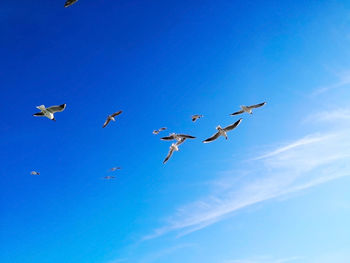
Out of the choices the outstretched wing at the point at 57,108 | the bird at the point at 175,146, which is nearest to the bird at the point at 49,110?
the outstretched wing at the point at 57,108

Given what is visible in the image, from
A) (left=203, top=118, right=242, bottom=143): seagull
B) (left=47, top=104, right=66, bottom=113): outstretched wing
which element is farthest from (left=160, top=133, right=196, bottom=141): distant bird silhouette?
(left=47, top=104, right=66, bottom=113): outstretched wing

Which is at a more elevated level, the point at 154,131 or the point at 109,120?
the point at 109,120

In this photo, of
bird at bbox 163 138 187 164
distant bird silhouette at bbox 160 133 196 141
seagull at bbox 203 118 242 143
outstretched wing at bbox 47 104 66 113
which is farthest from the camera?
bird at bbox 163 138 187 164

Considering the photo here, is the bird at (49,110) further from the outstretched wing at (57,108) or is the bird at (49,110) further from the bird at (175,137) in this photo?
the bird at (175,137)

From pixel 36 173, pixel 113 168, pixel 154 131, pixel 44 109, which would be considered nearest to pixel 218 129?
pixel 154 131

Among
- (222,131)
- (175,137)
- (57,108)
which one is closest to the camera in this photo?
(57,108)

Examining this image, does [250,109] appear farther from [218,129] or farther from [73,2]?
[73,2]

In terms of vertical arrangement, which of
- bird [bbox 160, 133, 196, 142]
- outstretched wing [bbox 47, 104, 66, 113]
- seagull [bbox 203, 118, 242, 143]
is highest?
outstretched wing [bbox 47, 104, 66, 113]

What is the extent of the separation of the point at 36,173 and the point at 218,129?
3195 centimetres

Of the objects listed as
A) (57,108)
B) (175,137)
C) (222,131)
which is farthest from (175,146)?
(57,108)

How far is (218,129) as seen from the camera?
44.1 metres

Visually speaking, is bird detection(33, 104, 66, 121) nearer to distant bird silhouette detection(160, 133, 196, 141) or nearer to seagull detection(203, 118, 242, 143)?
distant bird silhouette detection(160, 133, 196, 141)

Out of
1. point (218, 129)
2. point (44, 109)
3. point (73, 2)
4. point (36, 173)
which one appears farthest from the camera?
point (36, 173)

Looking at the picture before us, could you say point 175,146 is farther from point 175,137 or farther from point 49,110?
point 49,110
